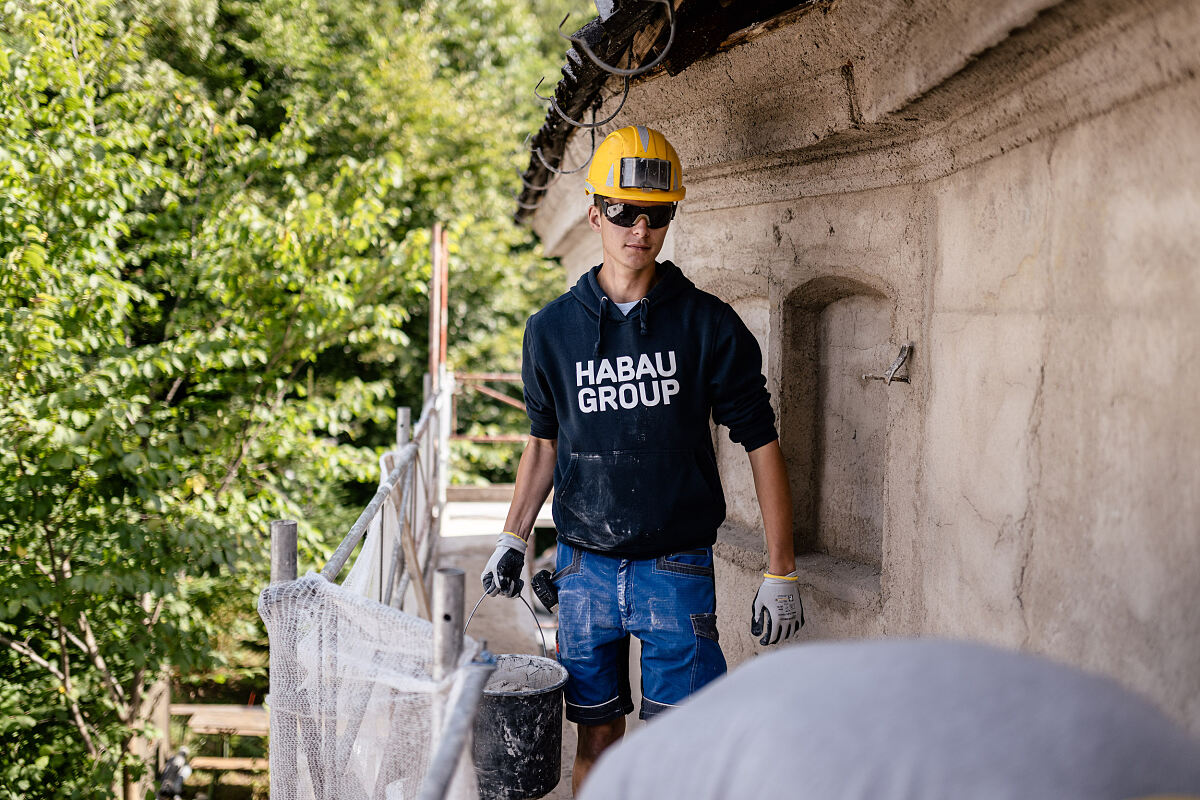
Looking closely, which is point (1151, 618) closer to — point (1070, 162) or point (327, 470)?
point (1070, 162)

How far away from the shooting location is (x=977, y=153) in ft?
6.73

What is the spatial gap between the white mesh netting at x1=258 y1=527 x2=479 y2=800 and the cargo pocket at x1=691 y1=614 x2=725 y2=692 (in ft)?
2.95

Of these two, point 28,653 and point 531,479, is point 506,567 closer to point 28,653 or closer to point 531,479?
point 531,479

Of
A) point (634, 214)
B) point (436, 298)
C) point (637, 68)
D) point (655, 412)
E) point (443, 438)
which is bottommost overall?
point (443, 438)

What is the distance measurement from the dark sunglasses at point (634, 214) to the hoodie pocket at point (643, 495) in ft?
1.97

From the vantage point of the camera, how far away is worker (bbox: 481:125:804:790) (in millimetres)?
2432

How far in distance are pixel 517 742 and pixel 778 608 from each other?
0.73 metres

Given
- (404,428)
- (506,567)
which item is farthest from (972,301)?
(404,428)

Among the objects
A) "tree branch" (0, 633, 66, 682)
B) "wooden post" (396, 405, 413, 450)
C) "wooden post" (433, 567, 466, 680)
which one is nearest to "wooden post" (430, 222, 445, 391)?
"wooden post" (396, 405, 413, 450)

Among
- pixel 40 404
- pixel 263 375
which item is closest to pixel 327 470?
pixel 263 375

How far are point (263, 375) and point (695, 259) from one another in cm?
526

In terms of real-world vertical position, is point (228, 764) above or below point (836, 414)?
below

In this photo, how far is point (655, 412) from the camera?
243cm

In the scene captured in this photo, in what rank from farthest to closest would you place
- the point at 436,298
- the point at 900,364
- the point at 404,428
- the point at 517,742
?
1. the point at 436,298
2. the point at 404,428
3. the point at 900,364
4. the point at 517,742
